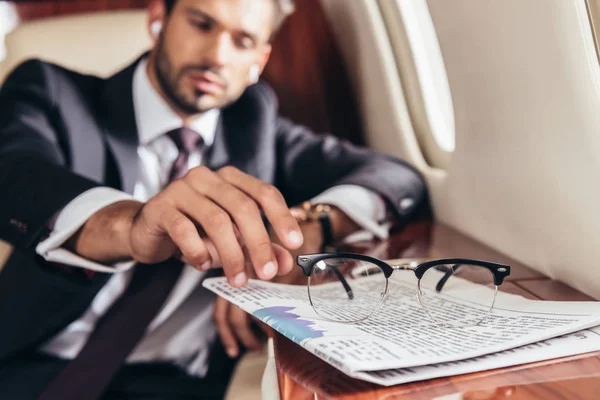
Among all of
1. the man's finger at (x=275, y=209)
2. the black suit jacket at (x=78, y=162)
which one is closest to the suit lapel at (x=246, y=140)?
the black suit jacket at (x=78, y=162)

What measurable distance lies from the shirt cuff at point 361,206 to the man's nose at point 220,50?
33 cm

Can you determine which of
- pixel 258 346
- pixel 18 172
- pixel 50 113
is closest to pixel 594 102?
pixel 258 346

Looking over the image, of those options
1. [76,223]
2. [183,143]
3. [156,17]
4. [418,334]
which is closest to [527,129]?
[418,334]

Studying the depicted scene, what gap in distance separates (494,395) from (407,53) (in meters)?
0.83

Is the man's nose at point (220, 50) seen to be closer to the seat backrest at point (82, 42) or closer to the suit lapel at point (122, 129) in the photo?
the suit lapel at point (122, 129)

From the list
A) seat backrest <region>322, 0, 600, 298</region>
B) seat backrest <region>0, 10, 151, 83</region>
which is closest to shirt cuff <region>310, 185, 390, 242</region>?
seat backrest <region>322, 0, 600, 298</region>

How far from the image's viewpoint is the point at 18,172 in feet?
2.53

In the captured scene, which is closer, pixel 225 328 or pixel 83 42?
pixel 225 328

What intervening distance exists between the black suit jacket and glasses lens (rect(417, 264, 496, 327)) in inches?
12.6

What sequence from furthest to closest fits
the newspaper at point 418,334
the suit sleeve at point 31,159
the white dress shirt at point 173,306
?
the white dress shirt at point 173,306 → the suit sleeve at point 31,159 → the newspaper at point 418,334

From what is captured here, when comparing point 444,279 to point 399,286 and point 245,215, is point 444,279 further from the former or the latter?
point 245,215

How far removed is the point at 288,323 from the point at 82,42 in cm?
109

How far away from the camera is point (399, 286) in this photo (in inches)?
25.0

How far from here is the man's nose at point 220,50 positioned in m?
1.08
